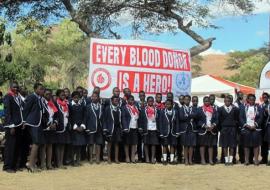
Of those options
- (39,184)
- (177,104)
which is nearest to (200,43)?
(177,104)

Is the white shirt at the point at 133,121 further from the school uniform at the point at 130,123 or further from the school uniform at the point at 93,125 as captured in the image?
the school uniform at the point at 93,125

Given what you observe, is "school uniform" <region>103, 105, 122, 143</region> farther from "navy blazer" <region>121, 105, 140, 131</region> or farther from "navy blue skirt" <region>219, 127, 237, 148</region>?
"navy blue skirt" <region>219, 127, 237, 148</region>

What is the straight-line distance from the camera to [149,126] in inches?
571

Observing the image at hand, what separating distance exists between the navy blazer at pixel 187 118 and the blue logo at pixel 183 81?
178 centimetres

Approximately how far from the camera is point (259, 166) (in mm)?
14164

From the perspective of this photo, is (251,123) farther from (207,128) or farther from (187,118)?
(187,118)

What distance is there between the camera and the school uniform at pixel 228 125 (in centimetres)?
1439

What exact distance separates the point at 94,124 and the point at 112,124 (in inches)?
17.2

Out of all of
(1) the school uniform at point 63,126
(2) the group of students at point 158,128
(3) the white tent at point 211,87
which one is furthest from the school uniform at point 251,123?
(3) the white tent at point 211,87

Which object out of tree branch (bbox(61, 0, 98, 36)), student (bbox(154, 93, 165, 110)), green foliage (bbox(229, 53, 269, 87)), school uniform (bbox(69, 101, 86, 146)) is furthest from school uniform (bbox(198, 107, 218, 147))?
green foliage (bbox(229, 53, 269, 87))

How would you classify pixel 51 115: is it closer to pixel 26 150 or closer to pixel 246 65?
pixel 26 150

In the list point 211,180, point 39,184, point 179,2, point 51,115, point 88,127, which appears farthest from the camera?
point 179,2

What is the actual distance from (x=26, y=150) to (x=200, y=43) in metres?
8.59

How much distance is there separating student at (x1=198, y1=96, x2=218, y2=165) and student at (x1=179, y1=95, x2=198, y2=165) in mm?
145
